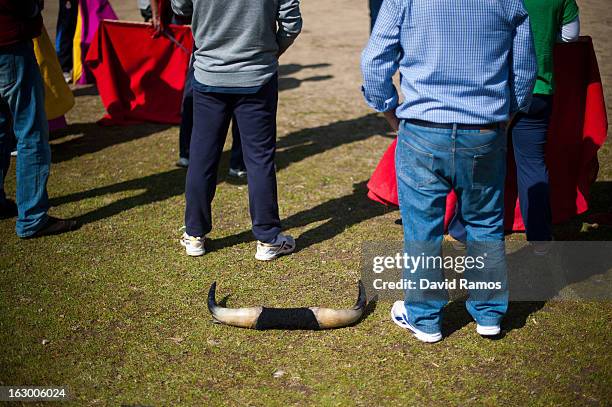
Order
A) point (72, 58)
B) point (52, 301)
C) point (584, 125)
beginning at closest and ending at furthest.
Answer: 1. point (52, 301)
2. point (584, 125)
3. point (72, 58)

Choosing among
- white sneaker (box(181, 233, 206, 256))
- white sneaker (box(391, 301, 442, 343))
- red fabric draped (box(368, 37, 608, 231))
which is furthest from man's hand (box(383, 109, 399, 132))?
white sneaker (box(181, 233, 206, 256))

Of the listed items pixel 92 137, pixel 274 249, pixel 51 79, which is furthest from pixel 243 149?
pixel 92 137

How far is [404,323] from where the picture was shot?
3789mm

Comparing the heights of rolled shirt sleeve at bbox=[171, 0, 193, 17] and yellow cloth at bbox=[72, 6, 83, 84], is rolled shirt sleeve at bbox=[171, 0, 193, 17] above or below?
above

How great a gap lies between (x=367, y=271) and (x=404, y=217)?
3.22 feet

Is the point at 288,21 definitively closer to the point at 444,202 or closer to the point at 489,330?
the point at 444,202

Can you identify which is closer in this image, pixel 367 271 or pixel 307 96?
pixel 367 271

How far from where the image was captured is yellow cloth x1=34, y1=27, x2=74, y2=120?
20.4 ft

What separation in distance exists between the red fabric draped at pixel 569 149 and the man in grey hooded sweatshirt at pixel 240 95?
94 centimetres

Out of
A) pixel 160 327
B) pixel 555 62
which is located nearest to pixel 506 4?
pixel 555 62

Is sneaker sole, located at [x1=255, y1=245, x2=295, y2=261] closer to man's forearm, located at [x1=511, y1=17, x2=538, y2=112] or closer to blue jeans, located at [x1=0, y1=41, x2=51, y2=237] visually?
blue jeans, located at [x1=0, y1=41, x2=51, y2=237]

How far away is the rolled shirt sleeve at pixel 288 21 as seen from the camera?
4.22 meters

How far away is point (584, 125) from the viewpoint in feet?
15.9

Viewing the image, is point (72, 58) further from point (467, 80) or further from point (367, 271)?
point (467, 80)
